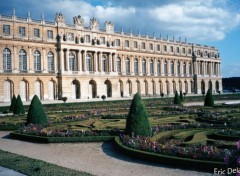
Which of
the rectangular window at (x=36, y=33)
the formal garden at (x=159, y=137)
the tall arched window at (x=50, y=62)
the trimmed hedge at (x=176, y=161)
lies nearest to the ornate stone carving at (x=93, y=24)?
the tall arched window at (x=50, y=62)

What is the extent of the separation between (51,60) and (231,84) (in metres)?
80.5

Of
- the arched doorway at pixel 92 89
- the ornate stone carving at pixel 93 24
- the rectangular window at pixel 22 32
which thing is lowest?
the arched doorway at pixel 92 89

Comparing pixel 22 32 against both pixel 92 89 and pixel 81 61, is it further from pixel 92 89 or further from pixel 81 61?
pixel 92 89

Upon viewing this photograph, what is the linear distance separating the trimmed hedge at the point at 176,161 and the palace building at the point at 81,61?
38.6 meters

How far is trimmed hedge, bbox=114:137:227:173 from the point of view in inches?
352

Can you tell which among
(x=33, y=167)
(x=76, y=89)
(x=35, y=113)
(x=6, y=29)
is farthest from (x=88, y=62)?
(x=33, y=167)

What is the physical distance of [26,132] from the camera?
16.5 meters

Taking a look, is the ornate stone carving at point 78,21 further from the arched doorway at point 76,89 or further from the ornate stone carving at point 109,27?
the arched doorway at point 76,89

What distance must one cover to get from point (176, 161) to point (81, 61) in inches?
1825

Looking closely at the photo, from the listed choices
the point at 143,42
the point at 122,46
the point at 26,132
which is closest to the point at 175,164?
the point at 26,132

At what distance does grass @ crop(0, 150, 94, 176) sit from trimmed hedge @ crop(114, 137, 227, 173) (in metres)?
2.73

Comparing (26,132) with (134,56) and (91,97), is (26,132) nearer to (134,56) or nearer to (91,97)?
(91,97)

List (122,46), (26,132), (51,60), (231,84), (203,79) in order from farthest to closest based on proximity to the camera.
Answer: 1. (231,84)
2. (203,79)
3. (122,46)
4. (51,60)
5. (26,132)

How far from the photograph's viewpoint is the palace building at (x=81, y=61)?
47438mm
